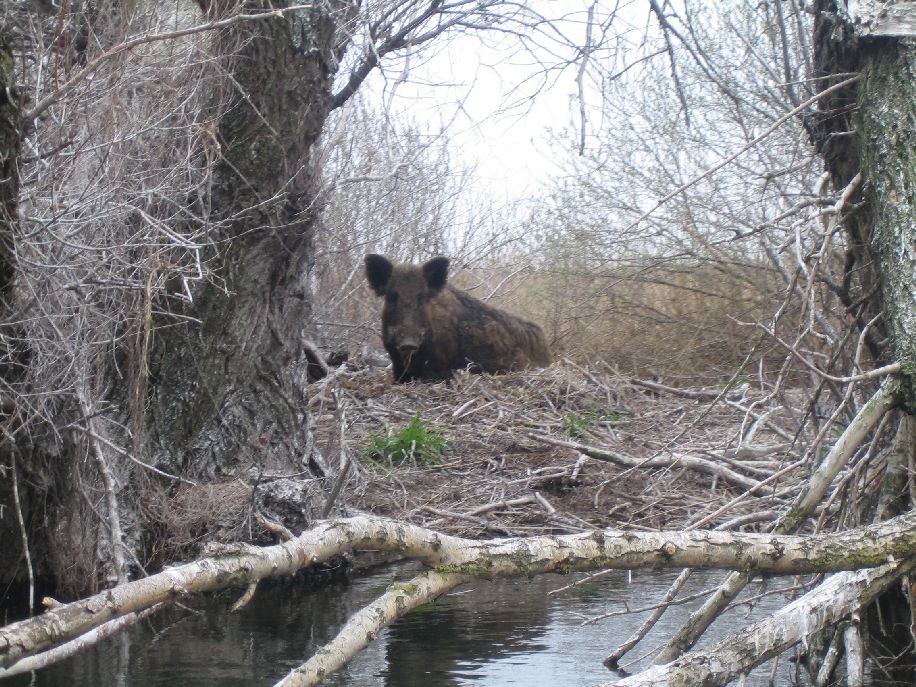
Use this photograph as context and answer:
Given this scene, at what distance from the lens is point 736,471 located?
29.9ft

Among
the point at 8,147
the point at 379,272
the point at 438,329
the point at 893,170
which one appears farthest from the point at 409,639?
the point at 379,272

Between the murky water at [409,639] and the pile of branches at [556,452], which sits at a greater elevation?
the pile of branches at [556,452]

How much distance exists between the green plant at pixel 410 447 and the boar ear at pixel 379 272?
13.0ft

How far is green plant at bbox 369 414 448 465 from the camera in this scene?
32.3 ft

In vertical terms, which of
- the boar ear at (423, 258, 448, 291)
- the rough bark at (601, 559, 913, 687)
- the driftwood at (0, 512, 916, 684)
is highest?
the boar ear at (423, 258, 448, 291)

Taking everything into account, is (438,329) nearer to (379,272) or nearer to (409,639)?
(379,272)

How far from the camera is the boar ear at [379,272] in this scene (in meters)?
13.5

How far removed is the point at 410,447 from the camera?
9906 mm

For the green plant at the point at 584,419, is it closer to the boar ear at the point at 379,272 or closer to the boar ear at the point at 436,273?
the boar ear at the point at 436,273

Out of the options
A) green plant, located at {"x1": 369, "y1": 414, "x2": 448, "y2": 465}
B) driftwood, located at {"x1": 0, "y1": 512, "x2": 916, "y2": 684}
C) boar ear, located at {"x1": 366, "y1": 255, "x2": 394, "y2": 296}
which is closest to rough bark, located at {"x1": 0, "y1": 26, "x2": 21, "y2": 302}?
driftwood, located at {"x1": 0, "y1": 512, "x2": 916, "y2": 684}

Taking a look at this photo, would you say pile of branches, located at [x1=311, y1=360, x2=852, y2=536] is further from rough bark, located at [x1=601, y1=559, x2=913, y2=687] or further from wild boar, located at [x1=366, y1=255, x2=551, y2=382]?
rough bark, located at [x1=601, y1=559, x2=913, y2=687]

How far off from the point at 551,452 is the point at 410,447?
1330 mm

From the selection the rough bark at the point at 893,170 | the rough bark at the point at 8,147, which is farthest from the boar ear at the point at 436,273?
the rough bark at the point at 893,170

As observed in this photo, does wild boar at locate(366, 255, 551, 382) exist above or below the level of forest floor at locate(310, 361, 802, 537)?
above
